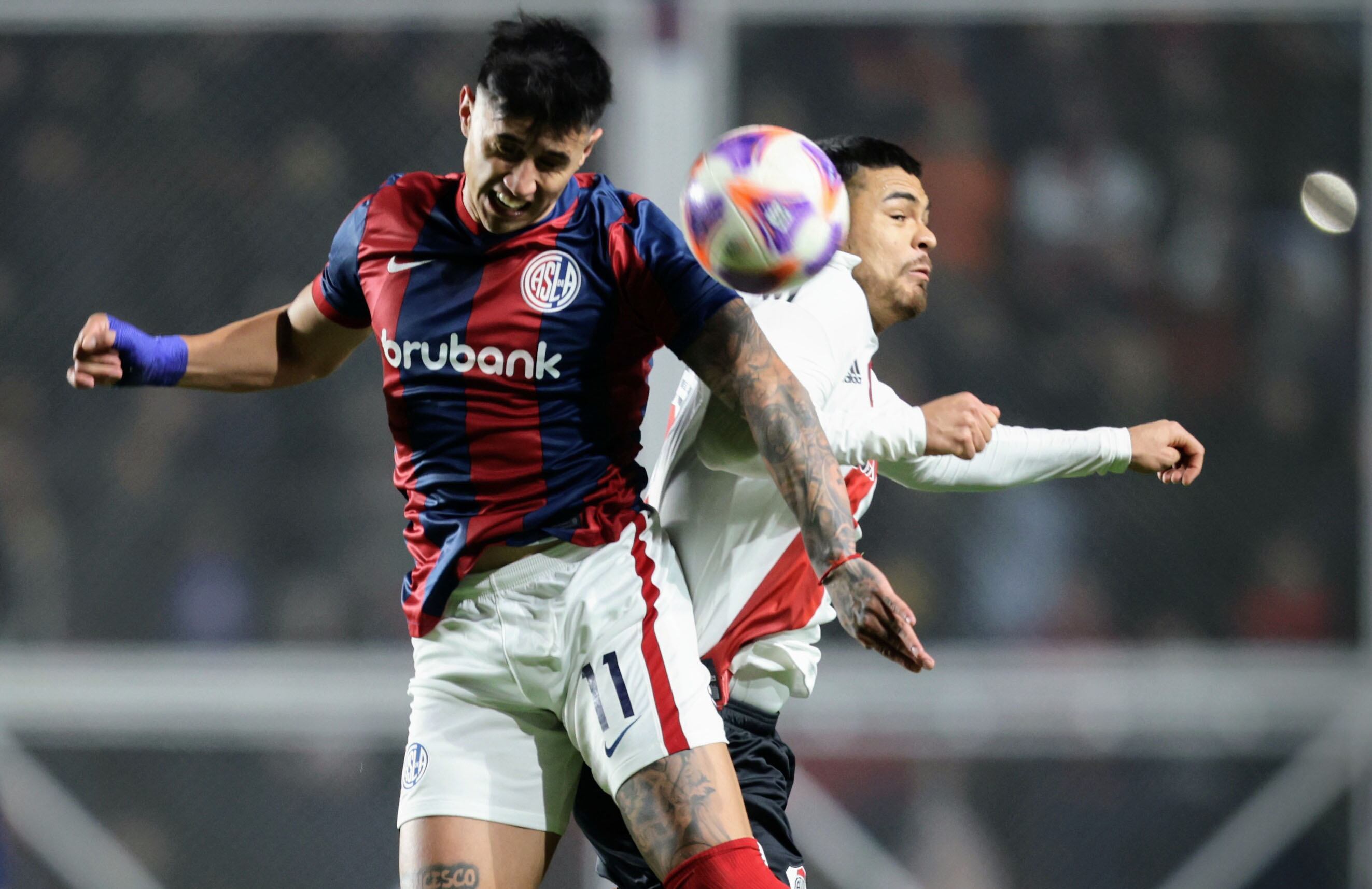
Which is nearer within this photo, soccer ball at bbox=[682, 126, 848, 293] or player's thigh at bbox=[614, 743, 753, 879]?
player's thigh at bbox=[614, 743, 753, 879]

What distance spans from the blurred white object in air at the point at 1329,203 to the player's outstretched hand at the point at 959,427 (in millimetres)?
3216

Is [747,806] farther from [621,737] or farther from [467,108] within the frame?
[467,108]

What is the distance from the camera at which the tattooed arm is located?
175cm

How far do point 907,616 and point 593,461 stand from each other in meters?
0.65

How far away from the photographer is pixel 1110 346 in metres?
4.74

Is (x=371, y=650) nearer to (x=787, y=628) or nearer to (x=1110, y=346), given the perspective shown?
(x=787, y=628)

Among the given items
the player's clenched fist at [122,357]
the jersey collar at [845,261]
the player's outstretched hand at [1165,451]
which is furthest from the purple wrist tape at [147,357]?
the player's outstretched hand at [1165,451]

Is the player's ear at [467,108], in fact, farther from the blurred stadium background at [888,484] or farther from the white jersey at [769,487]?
the blurred stadium background at [888,484]

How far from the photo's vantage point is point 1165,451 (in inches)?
97.0

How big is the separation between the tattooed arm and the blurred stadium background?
2.35 m

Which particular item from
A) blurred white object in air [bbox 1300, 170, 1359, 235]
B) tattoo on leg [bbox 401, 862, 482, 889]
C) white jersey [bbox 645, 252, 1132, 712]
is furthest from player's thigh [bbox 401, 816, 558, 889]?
blurred white object in air [bbox 1300, 170, 1359, 235]

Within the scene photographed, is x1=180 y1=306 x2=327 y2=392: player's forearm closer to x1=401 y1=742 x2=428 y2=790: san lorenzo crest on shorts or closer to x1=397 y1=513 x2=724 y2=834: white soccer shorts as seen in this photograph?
x1=397 y1=513 x2=724 y2=834: white soccer shorts

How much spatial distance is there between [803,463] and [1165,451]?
909 millimetres

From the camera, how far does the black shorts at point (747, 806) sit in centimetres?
219
